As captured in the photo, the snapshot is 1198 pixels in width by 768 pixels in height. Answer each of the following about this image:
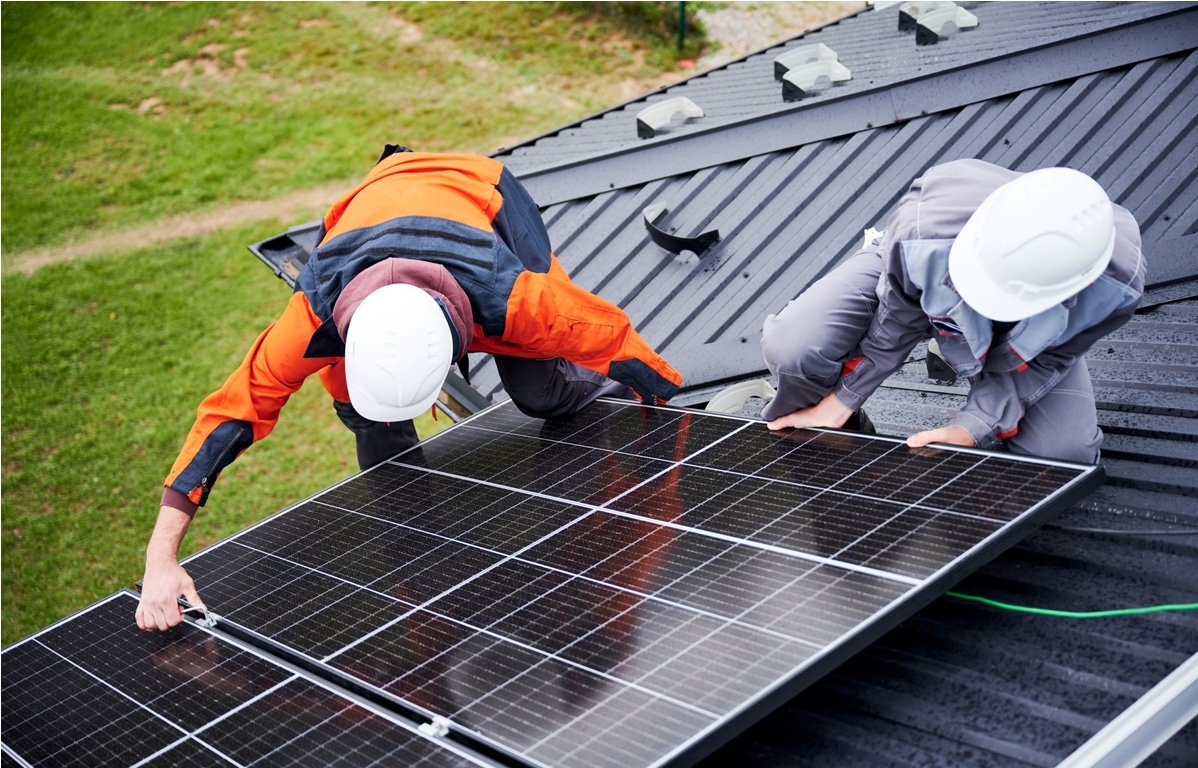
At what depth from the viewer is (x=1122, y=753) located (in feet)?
10.6

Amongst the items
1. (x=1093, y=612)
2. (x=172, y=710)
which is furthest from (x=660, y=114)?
(x=172, y=710)

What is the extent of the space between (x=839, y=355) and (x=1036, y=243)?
1.28 metres

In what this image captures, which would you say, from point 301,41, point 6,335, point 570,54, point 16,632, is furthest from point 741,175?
point 301,41

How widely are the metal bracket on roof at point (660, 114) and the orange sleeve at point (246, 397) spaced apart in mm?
5060

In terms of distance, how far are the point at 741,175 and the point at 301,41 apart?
65.4 feet

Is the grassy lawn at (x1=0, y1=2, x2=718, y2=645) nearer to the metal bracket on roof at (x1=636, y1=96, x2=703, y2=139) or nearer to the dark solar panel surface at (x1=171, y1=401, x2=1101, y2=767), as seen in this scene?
the metal bracket on roof at (x1=636, y1=96, x2=703, y2=139)

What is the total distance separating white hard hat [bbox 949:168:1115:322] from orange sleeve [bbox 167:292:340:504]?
304 cm

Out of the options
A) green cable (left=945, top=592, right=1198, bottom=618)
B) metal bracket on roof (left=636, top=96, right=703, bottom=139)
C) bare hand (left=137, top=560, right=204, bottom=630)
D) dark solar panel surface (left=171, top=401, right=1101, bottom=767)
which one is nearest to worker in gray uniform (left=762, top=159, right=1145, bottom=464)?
dark solar panel surface (left=171, top=401, right=1101, bottom=767)

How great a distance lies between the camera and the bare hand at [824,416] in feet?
16.4

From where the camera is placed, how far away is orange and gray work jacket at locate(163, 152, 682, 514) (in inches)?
202

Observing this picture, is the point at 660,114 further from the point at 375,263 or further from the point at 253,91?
the point at 253,91

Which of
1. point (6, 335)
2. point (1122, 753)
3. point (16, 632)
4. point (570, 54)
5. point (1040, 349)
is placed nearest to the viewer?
point (1122, 753)

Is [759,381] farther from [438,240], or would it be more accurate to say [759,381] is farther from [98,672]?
[98,672]

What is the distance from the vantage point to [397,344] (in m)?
4.85
